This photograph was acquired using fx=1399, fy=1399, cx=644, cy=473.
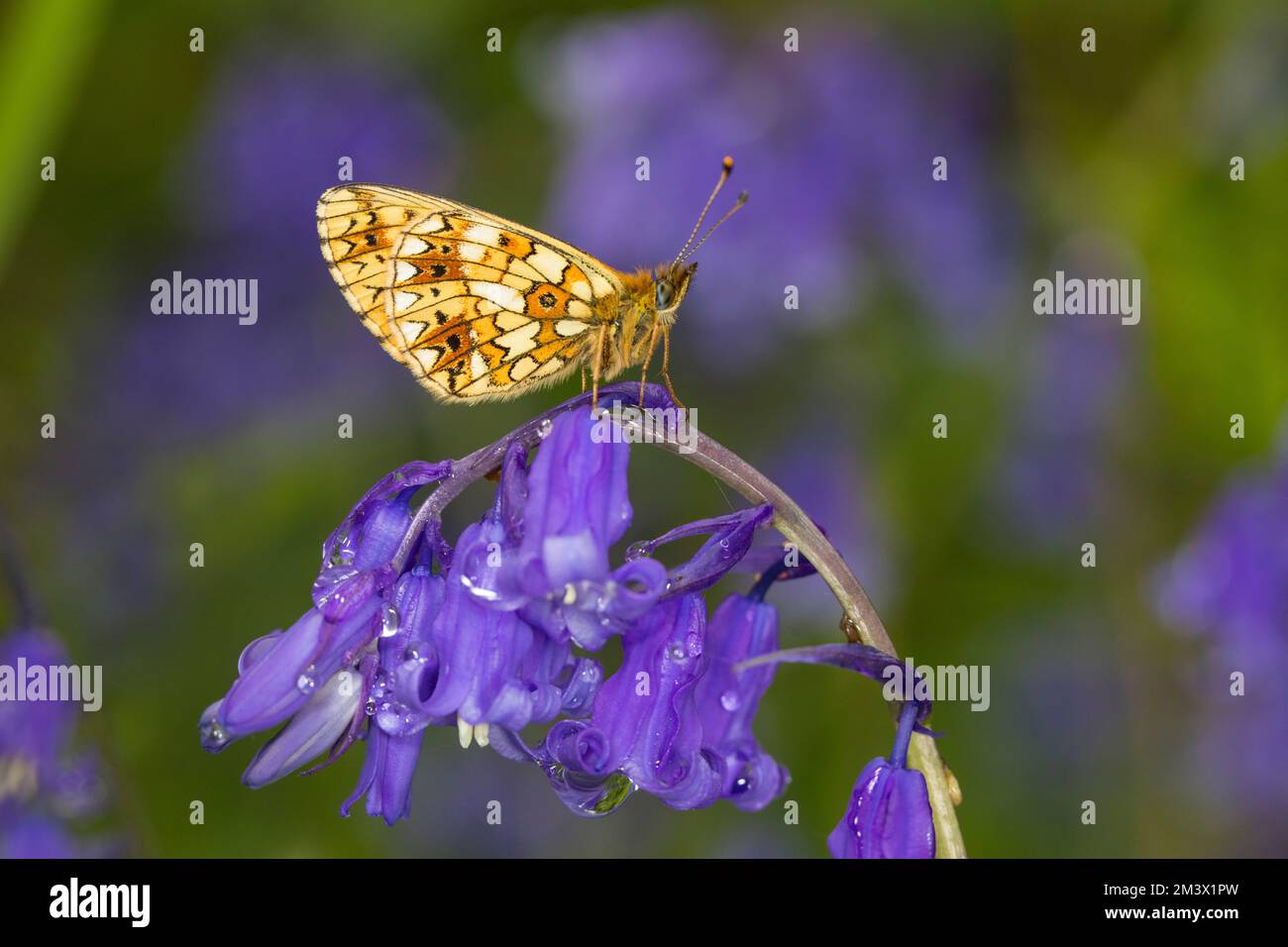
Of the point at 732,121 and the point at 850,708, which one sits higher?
the point at 732,121

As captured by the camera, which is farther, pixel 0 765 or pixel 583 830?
pixel 583 830

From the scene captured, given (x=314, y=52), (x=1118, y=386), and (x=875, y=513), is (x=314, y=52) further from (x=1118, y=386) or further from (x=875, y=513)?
(x=1118, y=386)

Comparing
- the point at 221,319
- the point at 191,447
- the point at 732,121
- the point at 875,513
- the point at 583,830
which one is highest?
the point at 732,121

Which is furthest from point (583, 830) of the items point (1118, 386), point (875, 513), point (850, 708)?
point (1118, 386)

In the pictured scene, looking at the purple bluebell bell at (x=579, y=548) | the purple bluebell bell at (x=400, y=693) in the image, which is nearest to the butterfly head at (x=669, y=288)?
the purple bluebell bell at (x=579, y=548)

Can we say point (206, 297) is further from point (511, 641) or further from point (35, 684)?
point (511, 641)

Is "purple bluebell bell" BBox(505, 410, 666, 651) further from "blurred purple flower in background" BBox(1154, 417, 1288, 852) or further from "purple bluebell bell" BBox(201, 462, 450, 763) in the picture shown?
"blurred purple flower in background" BBox(1154, 417, 1288, 852)
